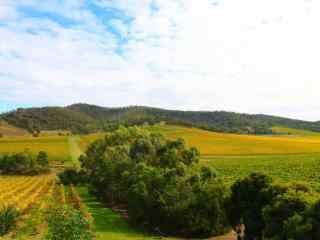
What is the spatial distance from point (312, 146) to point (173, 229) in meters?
101

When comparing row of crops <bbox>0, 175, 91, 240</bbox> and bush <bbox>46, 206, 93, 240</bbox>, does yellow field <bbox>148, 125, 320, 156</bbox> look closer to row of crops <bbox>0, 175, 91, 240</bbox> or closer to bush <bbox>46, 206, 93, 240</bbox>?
row of crops <bbox>0, 175, 91, 240</bbox>

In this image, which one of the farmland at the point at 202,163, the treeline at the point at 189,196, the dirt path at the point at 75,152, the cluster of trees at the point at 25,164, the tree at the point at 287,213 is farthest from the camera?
the dirt path at the point at 75,152

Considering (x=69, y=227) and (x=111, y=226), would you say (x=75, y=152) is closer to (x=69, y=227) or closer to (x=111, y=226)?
(x=111, y=226)

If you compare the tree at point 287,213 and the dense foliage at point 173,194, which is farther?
the dense foliage at point 173,194

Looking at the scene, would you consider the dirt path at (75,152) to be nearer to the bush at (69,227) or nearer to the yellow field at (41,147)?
A: the yellow field at (41,147)

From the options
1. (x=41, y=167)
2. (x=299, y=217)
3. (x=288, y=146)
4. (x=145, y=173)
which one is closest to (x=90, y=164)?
(x=145, y=173)

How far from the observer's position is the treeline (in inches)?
1123

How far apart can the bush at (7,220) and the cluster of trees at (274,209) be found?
20617mm

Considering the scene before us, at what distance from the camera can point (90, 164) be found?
281 feet

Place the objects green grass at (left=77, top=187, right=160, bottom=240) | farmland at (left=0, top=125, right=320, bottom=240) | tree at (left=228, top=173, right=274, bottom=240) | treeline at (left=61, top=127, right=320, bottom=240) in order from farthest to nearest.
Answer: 1. farmland at (left=0, top=125, right=320, bottom=240)
2. green grass at (left=77, top=187, right=160, bottom=240)
3. tree at (left=228, top=173, right=274, bottom=240)
4. treeline at (left=61, top=127, right=320, bottom=240)

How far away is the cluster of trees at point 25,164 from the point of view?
448ft

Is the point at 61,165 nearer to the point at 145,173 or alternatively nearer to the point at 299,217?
the point at 145,173

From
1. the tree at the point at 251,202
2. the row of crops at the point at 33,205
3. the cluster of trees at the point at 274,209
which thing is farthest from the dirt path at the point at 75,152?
the cluster of trees at the point at 274,209

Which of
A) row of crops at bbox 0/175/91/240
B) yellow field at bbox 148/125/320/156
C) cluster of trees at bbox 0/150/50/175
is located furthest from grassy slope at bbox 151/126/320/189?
cluster of trees at bbox 0/150/50/175
